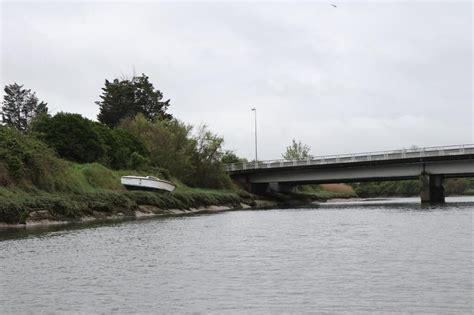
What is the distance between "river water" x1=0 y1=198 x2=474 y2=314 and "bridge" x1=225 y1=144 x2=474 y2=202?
151 feet

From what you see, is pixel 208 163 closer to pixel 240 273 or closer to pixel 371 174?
pixel 371 174

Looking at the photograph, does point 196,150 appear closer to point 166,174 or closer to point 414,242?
point 166,174

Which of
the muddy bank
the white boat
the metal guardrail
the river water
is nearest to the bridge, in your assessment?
the metal guardrail

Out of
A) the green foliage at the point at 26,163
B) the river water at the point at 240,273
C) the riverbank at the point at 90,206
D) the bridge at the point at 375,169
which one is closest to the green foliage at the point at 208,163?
the bridge at the point at 375,169

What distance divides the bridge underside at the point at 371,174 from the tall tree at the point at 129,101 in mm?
26078

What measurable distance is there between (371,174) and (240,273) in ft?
221

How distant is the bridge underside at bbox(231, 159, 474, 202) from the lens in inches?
2923

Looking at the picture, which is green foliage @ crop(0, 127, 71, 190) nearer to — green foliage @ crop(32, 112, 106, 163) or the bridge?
green foliage @ crop(32, 112, 106, 163)

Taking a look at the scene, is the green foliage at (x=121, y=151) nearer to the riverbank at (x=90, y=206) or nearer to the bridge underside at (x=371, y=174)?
the riverbank at (x=90, y=206)

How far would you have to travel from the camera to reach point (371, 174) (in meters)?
81.9

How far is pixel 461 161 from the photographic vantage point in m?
71.3

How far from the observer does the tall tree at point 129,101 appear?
11312 centimetres

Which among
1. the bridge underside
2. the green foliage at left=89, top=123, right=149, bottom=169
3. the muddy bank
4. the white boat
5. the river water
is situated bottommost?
the river water

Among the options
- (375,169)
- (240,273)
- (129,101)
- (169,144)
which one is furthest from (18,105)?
(240,273)
